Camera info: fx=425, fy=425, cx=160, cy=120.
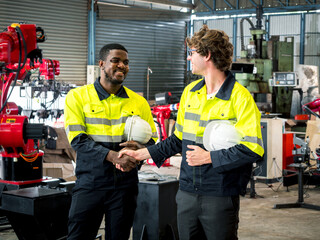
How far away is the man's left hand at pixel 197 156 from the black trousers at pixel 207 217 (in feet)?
0.48

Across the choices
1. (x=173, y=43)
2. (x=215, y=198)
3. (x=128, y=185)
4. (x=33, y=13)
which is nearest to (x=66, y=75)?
(x=33, y=13)

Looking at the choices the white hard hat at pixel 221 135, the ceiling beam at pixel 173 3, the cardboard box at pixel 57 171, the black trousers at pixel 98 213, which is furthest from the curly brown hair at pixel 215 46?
the ceiling beam at pixel 173 3

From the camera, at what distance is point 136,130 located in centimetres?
237

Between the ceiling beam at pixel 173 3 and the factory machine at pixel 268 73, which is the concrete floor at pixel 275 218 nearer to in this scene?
the factory machine at pixel 268 73

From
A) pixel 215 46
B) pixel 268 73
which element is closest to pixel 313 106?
pixel 215 46

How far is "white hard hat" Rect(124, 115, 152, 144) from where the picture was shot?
237 cm

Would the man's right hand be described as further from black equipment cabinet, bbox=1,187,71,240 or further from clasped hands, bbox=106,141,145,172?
black equipment cabinet, bbox=1,187,71,240

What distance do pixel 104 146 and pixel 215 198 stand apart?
2.58 feet

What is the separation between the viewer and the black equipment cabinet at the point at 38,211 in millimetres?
2824

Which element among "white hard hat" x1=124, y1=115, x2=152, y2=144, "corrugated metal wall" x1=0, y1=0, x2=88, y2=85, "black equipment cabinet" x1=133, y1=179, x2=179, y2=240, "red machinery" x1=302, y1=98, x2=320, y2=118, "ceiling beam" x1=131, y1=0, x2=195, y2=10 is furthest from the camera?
"ceiling beam" x1=131, y1=0, x2=195, y2=10

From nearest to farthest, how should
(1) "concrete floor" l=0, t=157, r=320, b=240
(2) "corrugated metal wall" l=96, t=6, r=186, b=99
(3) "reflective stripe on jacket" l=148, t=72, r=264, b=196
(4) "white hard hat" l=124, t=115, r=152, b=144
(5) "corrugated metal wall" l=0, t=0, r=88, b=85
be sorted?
(3) "reflective stripe on jacket" l=148, t=72, r=264, b=196 < (4) "white hard hat" l=124, t=115, r=152, b=144 < (1) "concrete floor" l=0, t=157, r=320, b=240 < (5) "corrugated metal wall" l=0, t=0, r=88, b=85 < (2) "corrugated metal wall" l=96, t=6, r=186, b=99

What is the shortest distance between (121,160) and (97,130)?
0.79ft

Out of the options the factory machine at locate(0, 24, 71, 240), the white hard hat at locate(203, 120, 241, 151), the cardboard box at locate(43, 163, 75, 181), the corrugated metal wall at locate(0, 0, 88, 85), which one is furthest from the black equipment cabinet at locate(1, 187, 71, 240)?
the corrugated metal wall at locate(0, 0, 88, 85)

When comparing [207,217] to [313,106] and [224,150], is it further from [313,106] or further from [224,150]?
[313,106]
